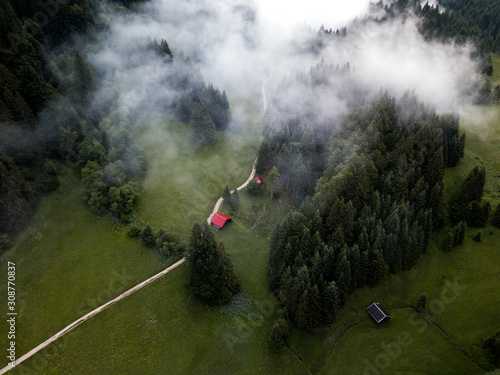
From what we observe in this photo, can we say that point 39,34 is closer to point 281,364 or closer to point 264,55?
point 264,55

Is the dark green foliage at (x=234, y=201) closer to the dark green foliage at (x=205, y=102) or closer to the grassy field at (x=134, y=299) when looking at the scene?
the grassy field at (x=134, y=299)

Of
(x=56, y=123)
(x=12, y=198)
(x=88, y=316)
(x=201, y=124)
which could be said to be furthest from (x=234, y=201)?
(x=56, y=123)

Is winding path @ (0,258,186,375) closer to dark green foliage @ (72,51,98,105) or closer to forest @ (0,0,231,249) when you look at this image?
forest @ (0,0,231,249)

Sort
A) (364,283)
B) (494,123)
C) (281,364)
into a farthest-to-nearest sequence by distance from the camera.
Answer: (494,123) < (364,283) < (281,364)

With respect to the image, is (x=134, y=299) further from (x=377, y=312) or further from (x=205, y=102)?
(x=205, y=102)

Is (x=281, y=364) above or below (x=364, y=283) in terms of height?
below

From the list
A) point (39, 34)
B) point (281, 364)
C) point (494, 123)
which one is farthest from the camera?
point (494, 123)

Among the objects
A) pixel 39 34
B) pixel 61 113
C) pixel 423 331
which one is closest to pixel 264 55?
pixel 39 34
